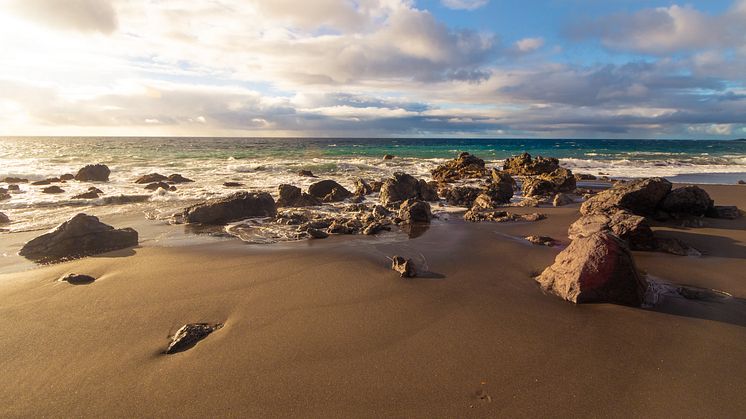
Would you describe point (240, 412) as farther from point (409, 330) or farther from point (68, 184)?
point (68, 184)

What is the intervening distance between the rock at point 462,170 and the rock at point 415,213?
41.1ft

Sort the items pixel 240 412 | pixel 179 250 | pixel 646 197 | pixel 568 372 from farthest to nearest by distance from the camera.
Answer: pixel 646 197, pixel 179 250, pixel 568 372, pixel 240 412

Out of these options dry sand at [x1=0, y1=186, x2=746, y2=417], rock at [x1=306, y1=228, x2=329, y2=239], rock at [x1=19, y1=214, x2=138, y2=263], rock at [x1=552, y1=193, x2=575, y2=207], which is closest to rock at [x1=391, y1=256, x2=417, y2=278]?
dry sand at [x1=0, y1=186, x2=746, y2=417]

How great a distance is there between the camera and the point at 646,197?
9.11 metres

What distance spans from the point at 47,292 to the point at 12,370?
203 cm

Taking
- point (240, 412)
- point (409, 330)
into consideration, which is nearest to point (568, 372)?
point (409, 330)

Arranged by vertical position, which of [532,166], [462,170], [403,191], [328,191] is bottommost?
[328,191]

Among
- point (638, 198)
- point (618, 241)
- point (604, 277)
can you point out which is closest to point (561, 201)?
point (638, 198)

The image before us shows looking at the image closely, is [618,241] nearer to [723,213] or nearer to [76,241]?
[723,213]

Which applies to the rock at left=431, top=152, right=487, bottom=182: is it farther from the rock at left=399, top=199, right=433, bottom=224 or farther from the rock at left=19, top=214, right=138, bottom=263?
the rock at left=19, top=214, right=138, bottom=263

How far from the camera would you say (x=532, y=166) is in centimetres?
2283

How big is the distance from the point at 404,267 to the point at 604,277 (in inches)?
102

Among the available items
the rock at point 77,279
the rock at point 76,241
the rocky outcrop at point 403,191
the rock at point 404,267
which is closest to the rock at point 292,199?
the rocky outcrop at point 403,191

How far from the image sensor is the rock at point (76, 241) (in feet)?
21.7
